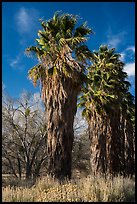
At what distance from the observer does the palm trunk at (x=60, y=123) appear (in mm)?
14172

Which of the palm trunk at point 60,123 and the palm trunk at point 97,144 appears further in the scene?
the palm trunk at point 97,144

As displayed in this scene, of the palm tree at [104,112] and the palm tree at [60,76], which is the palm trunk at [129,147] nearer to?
the palm tree at [104,112]

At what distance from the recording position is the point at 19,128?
33.1 metres

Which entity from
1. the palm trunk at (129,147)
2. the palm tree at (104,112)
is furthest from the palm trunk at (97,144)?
the palm trunk at (129,147)

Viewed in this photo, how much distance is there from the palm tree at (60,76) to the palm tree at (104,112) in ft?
14.9

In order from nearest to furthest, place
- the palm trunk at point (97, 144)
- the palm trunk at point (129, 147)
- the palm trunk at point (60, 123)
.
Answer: the palm trunk at point (60, 123), the palm trunk at point (97, 144), the palm trunk at point (129, 147)

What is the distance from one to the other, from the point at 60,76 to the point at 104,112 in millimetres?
7984

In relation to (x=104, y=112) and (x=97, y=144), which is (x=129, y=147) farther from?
(x=97, y=144)

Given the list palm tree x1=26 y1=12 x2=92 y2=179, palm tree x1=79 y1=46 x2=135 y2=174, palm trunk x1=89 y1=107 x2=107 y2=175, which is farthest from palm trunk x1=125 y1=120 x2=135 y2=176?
palm tree x1=26 y1=12 x2=92 y2=179

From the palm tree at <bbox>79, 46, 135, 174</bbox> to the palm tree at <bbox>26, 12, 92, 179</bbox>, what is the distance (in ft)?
14.9

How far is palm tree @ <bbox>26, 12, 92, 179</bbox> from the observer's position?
14328 millimetres

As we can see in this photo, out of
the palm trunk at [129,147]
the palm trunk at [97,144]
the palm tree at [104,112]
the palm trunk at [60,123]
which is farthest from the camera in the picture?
the palm trunk at [129,147]

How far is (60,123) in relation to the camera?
1458 cm

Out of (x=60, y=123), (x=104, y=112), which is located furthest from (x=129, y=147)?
(x=60, y=123)
